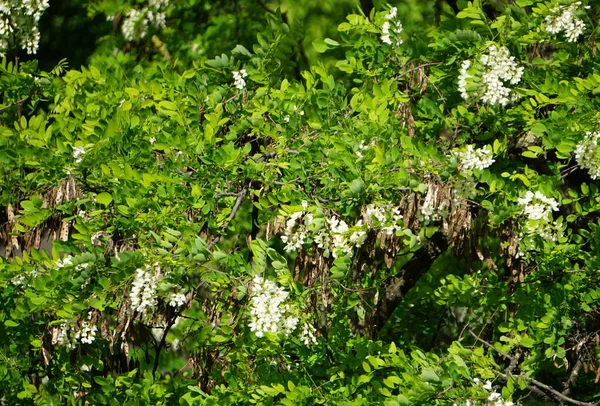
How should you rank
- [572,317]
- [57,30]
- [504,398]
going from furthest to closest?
[57,30] < [572,317] < [504,398]

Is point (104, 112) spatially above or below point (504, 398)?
above

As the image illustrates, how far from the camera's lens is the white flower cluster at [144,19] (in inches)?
233

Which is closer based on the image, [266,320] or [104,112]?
[266,320]

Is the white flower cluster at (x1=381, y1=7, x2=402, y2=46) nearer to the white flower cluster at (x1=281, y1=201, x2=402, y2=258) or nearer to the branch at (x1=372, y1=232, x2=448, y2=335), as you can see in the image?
the white flower cluster at (x1=281, y1=201, x2=402, y2=258)

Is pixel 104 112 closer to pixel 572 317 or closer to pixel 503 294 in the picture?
pixel 503 294

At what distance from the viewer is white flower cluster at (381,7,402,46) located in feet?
13.3

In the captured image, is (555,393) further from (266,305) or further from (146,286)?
(146,286)

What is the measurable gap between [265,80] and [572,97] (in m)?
1.37

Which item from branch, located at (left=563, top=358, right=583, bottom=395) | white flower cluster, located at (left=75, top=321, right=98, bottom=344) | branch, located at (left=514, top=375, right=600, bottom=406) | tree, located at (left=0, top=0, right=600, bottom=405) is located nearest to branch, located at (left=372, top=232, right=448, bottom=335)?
tree, located at (left=0, top=0, right=600, bottom=405)

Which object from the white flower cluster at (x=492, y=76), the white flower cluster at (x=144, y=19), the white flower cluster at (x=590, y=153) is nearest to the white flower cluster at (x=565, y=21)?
the white flower cluster at (x=492, y=76)

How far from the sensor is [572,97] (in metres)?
3.79

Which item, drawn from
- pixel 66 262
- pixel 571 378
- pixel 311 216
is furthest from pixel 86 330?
pixel 571 378

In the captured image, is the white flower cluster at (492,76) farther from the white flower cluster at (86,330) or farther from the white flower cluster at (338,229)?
the white flower cluster at (86,330)

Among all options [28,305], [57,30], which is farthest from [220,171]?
[57,30]
